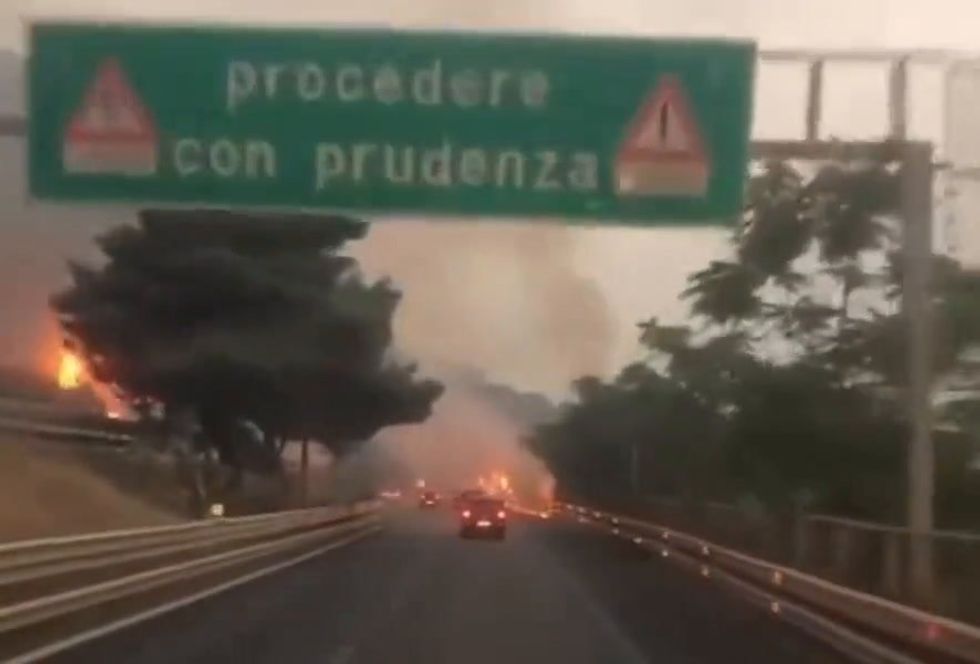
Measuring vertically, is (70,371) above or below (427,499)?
above

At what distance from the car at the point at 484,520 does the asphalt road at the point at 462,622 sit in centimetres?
1739

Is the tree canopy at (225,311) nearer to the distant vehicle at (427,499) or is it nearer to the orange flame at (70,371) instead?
the orange flame at (70,371)

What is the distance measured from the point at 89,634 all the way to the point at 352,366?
40149mm

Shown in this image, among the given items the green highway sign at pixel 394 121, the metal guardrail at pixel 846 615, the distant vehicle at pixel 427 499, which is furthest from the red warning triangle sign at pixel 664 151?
the distant vehicle at pixel 427 499

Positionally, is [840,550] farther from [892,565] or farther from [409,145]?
[409,145]

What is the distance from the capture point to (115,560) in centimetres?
2861

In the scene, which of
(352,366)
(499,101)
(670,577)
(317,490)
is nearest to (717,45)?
(499,101)

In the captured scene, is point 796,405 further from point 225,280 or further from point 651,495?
point 651,495

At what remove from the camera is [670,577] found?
38.2 meters

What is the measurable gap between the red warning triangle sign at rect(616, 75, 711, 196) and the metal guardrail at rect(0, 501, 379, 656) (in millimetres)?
7908

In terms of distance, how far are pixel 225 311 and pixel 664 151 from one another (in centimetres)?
3512

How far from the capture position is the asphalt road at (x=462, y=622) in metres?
19.9

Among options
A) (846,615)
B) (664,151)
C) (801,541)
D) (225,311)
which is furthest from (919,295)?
(225,311)

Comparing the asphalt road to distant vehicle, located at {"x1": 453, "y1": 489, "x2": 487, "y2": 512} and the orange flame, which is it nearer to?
distant vehicle, located at {"x1": 453, "y1": 489, "x2": 487, "y2": 512}
